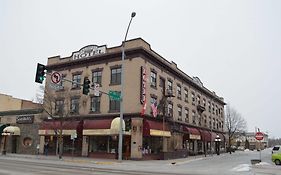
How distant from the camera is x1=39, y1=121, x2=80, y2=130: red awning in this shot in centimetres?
3962

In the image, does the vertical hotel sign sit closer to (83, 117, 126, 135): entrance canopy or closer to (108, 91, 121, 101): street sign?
(83, 117, 126, 135): entrance canopy

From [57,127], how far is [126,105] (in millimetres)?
10972

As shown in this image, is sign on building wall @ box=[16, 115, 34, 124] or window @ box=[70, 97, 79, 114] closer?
window @ box=[70, 97, 79, 114]

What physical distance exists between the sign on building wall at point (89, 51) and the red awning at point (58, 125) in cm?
940

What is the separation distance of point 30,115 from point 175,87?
23.4 m

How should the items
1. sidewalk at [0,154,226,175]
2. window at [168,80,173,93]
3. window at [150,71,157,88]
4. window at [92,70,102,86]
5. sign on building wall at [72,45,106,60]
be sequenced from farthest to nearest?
window at [168,80,173,93]
sign on building wall at [72,45,106,60]
window at [92,70,102,86]
window at [150,71,157,88]
sidewalk at [0,154,226,175]

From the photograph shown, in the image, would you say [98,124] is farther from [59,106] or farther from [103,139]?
[59,106]

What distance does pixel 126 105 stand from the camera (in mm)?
36562

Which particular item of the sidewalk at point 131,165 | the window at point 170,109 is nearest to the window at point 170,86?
the window at point 170,109

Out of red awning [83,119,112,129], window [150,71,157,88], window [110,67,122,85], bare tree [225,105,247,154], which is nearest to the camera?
red awning [83,119,112,129]

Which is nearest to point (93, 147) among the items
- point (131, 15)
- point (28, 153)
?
point (28, 153)

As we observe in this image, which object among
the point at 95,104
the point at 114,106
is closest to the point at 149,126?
the point at 114,106

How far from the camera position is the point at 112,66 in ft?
128

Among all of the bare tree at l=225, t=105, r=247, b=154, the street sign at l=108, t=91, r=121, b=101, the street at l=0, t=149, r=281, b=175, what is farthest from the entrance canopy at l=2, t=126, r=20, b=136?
the bare tree at l=225, t=105, r=247, b=154
